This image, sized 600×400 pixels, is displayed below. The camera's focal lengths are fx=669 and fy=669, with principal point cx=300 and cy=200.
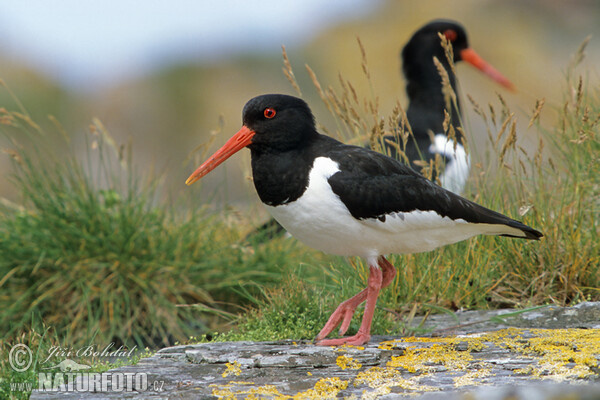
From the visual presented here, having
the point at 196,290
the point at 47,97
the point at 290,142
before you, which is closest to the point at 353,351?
the point at 290,142

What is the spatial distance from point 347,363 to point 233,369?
21.9 inches

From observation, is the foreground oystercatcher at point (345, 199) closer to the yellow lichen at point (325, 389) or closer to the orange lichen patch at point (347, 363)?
the orange lichen patch at point (347, 363)

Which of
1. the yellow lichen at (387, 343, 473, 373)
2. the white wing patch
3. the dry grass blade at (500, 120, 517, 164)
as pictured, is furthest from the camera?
the white wing patch

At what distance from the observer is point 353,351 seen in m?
3.40

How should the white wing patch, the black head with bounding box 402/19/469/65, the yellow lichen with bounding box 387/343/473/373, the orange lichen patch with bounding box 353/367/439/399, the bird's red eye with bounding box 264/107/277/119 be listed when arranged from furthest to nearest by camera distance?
the black head with bounding box 402/19/469/65
the white wing patch
the bird's red eye with bounding box 264/107/277/119
the yellow lichen with bounding box 387/343/473/373
the orange lichen patch with bounding box 353/367/439/399

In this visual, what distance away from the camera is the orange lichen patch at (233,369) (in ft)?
10.3

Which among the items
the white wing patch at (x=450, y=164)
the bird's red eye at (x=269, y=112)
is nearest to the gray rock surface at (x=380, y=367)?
the bird's red eye at (x=269, y=112)

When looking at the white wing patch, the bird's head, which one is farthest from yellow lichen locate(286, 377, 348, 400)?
the white wing patch

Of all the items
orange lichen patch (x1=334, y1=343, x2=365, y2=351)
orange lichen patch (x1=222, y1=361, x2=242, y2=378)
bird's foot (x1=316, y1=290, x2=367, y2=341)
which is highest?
bird's foot (x1=316, y1=290, x2=367, y2=341)

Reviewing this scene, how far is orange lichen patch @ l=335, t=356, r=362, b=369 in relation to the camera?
10.7 ft

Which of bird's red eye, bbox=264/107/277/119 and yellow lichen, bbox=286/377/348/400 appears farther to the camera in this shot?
bird's red eye, bbox=264/107/277/119

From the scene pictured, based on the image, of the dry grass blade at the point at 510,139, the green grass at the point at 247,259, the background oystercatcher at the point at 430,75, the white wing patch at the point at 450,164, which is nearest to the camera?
the dry grass blade at the point at 510,139

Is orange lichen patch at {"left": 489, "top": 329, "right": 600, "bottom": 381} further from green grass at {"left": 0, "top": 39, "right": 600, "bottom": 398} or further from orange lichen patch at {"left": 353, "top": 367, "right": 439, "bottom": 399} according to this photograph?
green grass at {"left": 0, "top": 39, "right": 600, "bottom": 398}

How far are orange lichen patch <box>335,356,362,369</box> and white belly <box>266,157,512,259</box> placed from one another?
0.62m
